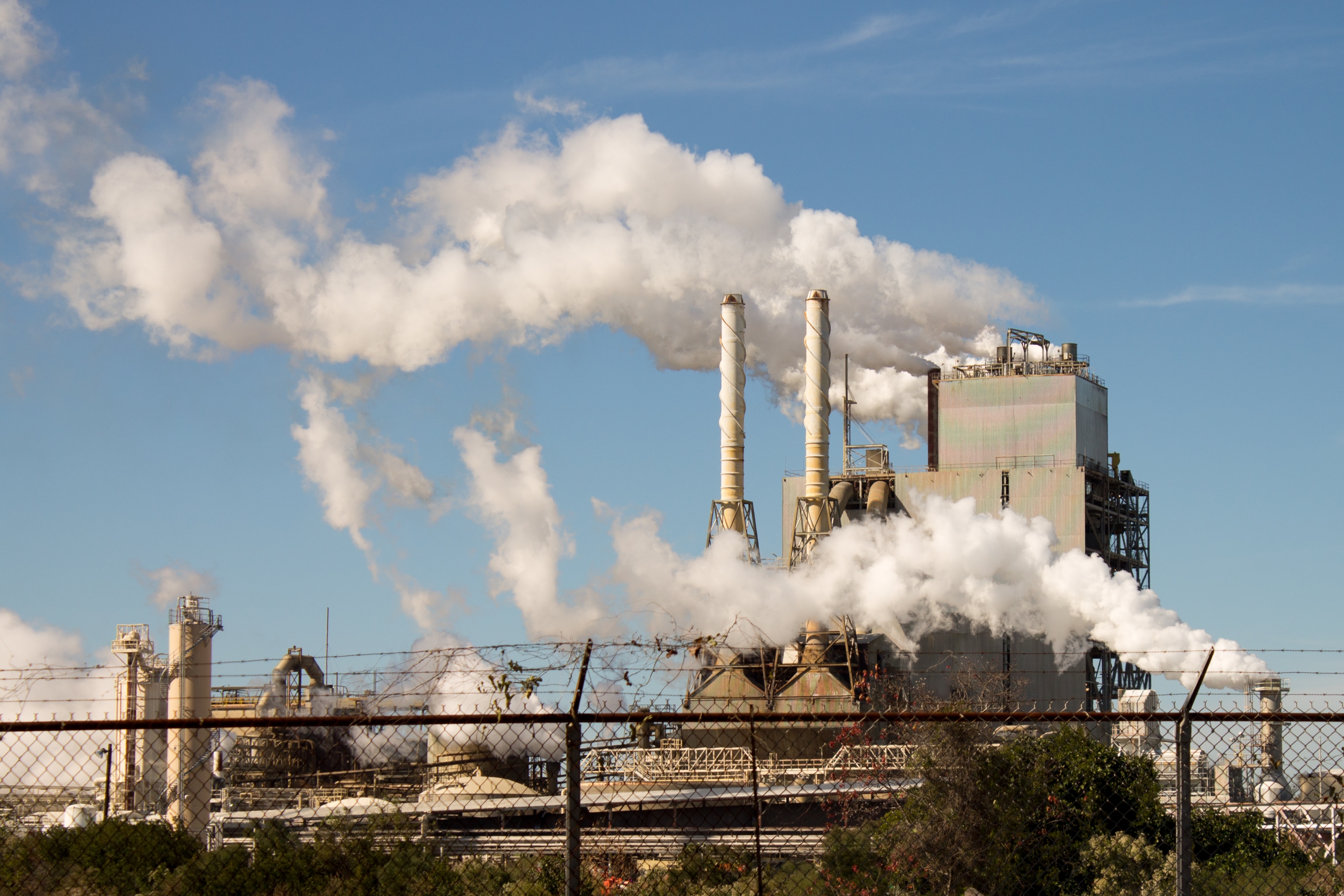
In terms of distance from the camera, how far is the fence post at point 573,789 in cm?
715

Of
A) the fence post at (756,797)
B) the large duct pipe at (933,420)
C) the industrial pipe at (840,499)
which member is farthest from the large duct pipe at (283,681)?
the fence post at (756,797)

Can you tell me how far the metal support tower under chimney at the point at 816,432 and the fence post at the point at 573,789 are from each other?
51.5m

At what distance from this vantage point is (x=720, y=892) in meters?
12.8

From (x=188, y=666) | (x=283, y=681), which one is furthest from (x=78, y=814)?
(x=283, y=681)

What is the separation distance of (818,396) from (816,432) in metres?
1.63

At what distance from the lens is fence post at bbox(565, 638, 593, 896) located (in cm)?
715

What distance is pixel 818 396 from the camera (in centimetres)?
5875

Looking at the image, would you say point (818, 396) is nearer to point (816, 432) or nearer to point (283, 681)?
point (816, 432)

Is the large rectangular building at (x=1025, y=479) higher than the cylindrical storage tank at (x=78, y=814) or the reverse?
higher

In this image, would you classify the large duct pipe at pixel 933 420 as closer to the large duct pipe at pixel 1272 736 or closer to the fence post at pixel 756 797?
the large duct pipe at pixel 1272 736

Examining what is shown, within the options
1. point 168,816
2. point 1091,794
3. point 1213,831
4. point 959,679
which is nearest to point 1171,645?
point 959,679

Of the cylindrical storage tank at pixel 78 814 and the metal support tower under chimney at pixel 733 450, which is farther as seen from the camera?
the metal support tower under chimney at pixel 733 450

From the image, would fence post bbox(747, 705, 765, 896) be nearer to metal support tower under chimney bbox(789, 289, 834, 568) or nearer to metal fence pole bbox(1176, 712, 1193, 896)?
metal fence pole bbox(1176, 712, 1193, 896)

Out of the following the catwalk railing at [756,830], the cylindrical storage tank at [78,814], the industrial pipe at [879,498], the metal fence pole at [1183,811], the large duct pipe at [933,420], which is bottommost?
the cylindrical storage tank at [78,814]
